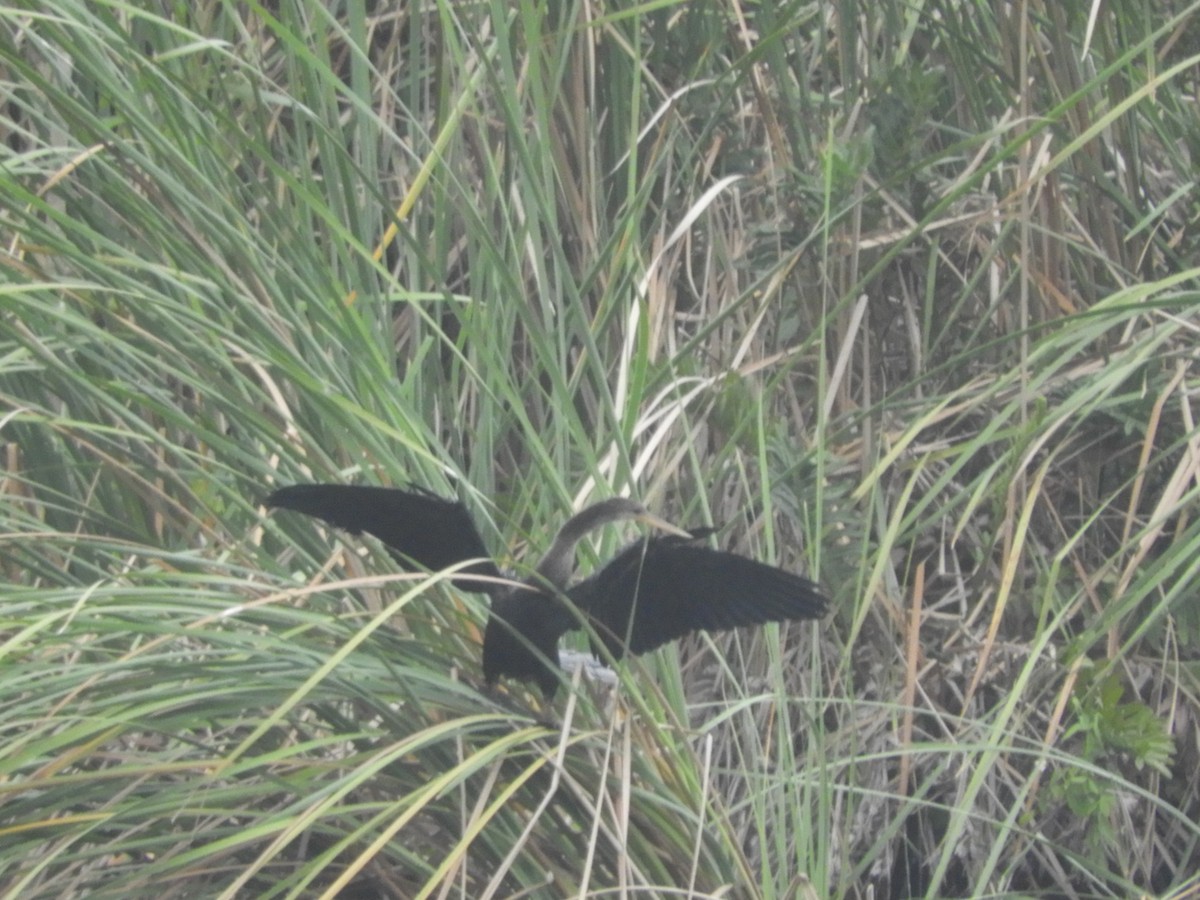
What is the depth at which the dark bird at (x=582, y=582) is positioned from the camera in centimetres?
137

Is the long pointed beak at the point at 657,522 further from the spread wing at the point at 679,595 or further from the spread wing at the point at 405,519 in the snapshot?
the spread wing at the point at 405,519

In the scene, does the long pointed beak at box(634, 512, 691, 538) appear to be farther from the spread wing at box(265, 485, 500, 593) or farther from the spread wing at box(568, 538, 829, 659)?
the spread wing at box(265, 485, 500, 593)

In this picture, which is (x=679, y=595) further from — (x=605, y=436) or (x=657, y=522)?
(x=605, y=436)

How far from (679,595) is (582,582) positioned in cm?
9

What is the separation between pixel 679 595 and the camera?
1.42 m

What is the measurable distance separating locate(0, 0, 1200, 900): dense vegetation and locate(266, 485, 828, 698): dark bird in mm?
48

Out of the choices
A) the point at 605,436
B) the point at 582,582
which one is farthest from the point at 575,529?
the point at 605,436

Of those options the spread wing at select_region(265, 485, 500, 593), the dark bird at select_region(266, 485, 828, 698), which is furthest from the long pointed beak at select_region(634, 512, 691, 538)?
the spread wing at select_region(265, 485, 500, 593)

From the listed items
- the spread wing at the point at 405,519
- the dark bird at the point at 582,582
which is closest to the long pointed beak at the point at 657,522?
the dark bird at the point at 582,582

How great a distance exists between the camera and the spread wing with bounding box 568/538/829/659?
1370 mm

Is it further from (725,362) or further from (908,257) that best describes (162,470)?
(908,257)

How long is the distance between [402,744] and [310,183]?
1.89ft

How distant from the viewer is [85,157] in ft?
4.55

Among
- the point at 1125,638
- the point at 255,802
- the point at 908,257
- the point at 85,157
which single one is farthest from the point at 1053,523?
the point at 85,157
